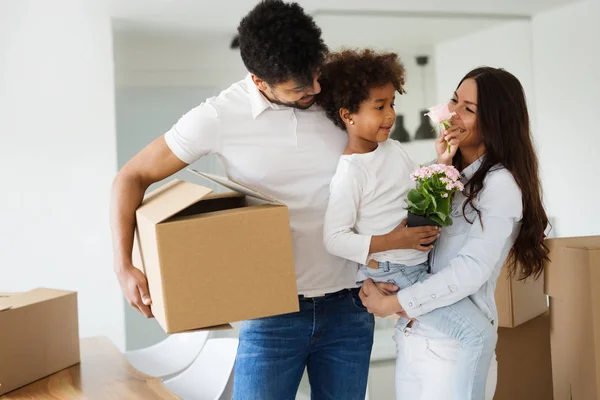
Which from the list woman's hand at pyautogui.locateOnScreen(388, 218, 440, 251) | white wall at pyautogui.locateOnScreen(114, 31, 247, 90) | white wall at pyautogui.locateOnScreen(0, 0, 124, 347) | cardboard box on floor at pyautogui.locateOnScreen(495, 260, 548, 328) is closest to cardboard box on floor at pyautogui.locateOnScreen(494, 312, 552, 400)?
cardboard box on floor at pyautogui.locateOnScreen(495, 260, 548, 328)

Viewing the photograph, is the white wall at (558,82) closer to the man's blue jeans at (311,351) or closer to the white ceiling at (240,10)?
the white ceiling at (240,10)

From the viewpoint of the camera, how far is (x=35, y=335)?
221 centimetres

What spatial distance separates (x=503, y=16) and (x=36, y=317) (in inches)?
157

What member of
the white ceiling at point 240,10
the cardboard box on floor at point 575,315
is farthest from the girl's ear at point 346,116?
the white ceiling at point 240,10

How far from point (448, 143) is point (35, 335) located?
1.37 meters

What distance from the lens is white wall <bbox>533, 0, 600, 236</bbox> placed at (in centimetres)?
463

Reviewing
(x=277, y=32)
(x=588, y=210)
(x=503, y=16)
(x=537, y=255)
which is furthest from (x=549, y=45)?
(x=277, y=32)

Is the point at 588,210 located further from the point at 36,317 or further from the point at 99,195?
the point at 36,317

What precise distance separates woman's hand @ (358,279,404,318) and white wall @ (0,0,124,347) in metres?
3.05

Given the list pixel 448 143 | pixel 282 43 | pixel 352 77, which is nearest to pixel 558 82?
pixel 448 143

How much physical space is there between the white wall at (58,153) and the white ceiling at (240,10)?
276 millimetres

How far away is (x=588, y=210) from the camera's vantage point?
473 cm

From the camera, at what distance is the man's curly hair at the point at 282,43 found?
1591 mm

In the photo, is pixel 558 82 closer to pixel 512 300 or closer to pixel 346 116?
pixel 512 300
